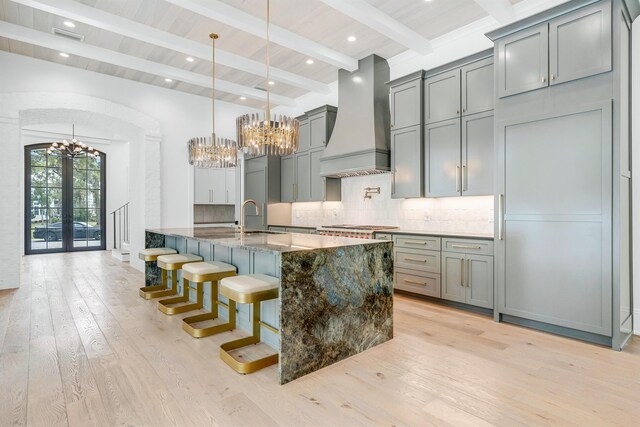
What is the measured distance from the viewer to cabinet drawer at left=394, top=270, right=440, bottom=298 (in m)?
4.24

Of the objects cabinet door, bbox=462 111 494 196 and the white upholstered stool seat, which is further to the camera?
the white upholstered stool seat

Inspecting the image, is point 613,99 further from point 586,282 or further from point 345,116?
point 345,116

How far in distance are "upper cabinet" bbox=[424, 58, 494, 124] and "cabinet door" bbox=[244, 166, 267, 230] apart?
364 cm

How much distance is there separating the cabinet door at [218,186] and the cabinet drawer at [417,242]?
433cm

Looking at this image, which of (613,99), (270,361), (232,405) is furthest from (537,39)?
(232,405)

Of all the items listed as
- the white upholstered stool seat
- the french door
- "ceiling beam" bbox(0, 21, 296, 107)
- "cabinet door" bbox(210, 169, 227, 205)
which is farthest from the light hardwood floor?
the french door

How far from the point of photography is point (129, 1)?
3.84 metres

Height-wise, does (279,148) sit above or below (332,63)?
below

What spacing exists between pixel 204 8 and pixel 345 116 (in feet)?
8.26

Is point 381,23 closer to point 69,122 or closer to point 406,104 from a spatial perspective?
point 406,104

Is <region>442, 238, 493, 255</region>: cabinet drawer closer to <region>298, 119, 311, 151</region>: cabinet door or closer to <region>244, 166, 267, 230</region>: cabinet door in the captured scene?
<region>298, 119, 311, 151</region>: cabinet door

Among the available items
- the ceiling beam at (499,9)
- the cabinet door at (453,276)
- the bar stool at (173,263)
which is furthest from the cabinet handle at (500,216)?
the bar stool at (173,263)

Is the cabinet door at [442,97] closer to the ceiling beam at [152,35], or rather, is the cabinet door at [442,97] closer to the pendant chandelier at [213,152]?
the ceiling beam at [152,35]

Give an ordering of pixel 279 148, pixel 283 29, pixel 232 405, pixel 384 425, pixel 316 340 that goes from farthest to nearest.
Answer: pixel 283 29
pixel 279 148
pixel 316 340
pixel 232 405
pixel 384 425
